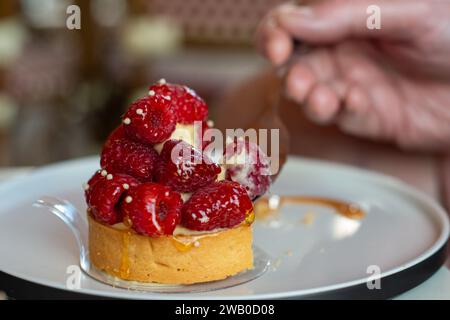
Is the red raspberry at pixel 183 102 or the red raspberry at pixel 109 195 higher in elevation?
the red raspberry at pixel 183 102

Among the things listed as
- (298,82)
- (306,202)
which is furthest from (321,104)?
(306,202)

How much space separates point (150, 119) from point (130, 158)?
2.3 inches

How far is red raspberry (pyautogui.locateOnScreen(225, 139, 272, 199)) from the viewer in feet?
3.14

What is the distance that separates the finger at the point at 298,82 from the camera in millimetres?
1404

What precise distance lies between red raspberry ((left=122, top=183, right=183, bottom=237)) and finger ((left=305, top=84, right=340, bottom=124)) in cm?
63

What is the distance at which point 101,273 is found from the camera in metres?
0.90

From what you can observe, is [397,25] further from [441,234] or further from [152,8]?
[152,8]

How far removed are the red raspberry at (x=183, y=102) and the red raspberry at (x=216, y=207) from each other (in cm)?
12

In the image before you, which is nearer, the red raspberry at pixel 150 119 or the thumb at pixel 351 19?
the red raspberry at pixel 150 119

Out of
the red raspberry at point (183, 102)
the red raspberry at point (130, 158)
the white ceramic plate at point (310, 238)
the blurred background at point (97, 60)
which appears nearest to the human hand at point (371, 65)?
the white ceramic plate at point (310, 238)

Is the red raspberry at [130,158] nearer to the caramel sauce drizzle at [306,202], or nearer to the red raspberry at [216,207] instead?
the red raspberry at [216,207]

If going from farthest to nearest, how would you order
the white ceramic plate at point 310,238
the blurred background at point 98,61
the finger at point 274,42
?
the blurred background at point 98,61
the finger at point 274,42
the white ceramic plate at point 310,238

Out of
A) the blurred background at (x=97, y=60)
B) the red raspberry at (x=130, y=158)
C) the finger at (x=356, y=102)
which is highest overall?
the red raspberry at (x=130, y=158)

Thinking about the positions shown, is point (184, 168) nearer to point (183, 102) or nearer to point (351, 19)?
point (183, 102)
